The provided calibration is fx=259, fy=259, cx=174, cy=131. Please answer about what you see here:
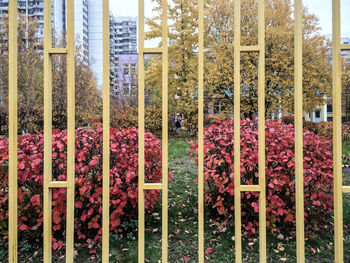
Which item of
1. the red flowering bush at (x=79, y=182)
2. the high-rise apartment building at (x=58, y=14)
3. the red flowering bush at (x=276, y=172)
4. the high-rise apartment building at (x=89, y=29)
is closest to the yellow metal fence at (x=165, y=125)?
the red flowering bush at (x=79, y=182)

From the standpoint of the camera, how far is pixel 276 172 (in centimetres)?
226

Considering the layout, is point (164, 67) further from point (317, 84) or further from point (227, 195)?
point (317, 84)

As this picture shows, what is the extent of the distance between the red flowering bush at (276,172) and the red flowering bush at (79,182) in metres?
0.62

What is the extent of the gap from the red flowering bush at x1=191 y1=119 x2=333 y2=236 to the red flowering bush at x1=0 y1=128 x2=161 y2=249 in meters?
0.62

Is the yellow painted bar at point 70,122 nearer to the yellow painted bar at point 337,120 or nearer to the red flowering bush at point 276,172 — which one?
the yellow painted bar at point 337,120

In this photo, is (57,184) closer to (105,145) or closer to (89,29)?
(105,145)

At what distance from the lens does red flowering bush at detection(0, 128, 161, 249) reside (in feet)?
6.47

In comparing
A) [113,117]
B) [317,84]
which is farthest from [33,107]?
[317,84]

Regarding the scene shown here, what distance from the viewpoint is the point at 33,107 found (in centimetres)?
894

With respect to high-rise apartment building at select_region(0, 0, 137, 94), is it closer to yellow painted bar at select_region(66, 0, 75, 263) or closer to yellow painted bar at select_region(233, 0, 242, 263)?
yellow painted bar at select_region(66, 0, 75, 263)

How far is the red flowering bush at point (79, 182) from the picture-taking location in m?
1.97

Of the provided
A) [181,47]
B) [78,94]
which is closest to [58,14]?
[78,94]

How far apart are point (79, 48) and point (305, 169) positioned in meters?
10.2

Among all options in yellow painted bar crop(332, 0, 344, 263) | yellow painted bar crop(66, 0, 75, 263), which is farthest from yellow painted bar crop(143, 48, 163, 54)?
yellow painted bar crop(332, 0, 344, 263)
